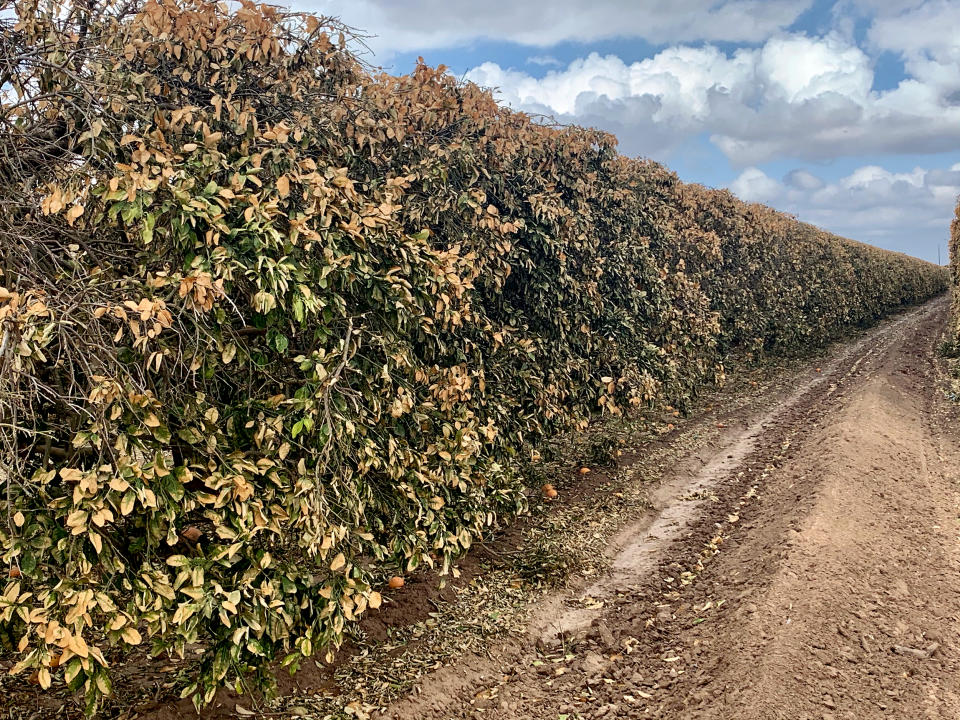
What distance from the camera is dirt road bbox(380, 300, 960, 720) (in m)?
4.67

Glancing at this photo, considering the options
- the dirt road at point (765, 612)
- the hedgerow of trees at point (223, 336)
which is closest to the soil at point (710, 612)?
the dirt road at point (765, 612)

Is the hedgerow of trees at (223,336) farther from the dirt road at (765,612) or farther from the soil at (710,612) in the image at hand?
the dirt road at (765,612)

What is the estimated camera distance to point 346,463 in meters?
4.76

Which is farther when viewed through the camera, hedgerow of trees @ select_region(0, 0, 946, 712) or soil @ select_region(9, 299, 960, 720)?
soil @ select_region(9, 299, 960, 720)

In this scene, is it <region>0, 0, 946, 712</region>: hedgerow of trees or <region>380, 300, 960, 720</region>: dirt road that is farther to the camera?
<region>380, 300, 960, 720</region>: dirt road

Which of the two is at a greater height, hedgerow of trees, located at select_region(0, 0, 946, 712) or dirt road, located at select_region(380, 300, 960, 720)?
hedgerow of trees, located at select_region(0, 0, 946, 712)

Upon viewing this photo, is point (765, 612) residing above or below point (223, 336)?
below

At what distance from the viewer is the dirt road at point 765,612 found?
467 cm

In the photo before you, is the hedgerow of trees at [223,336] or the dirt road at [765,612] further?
the dirt road at [765,612]

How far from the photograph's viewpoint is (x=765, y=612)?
5.46 meters

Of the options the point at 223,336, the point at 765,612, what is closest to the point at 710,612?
the point at 765,612

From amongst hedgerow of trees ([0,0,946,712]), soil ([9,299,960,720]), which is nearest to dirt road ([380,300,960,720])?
soil ([9,299,960,720])

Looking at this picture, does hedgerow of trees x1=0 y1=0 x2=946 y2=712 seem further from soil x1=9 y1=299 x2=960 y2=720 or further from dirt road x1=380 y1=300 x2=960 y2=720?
dirt road x1=380 y1=300 x2=960 y2=720

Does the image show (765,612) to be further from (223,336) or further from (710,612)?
(223,336)
